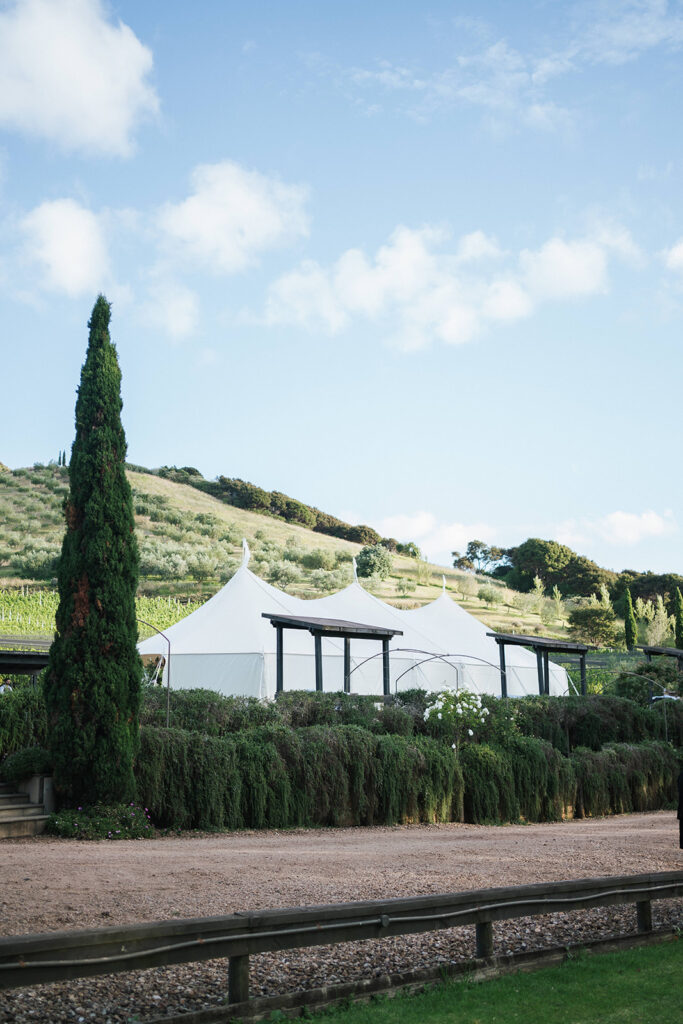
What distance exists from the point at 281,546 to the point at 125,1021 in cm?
5879

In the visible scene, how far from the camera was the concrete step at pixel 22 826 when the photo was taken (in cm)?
761

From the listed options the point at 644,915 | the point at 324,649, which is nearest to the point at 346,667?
the point at 324,649

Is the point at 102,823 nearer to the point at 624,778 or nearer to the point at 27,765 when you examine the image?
the point at 27,765

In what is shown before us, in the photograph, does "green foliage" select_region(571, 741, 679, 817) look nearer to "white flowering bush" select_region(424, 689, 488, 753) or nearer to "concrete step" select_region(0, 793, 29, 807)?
"white flowering bush" select_region(424, 689, 488, 753)

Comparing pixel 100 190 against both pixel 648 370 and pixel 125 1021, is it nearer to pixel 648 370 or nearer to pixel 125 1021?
pixel 648 370

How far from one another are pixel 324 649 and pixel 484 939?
1522cm

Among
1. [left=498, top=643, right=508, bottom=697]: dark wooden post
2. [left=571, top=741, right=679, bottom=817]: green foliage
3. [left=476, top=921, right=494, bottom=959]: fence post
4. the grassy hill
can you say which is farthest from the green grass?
the grassy hill

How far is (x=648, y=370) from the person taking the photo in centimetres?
2158

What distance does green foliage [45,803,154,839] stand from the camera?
25.5 feet

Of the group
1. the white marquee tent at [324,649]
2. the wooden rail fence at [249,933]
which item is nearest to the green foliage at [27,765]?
the wooden rail fence at [249,933]

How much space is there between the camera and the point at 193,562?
48125 mm

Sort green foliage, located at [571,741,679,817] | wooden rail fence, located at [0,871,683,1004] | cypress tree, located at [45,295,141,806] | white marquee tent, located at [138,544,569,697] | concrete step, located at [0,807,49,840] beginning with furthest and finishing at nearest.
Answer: white marquee tent, located at [138,544,569,697]
green foliage, located at [571,741,679,817]
cypress tree, located at [45,295,141,806]
concrete step, located at [0,807,49,840]
wooden rail fence, located at [0,871,683,1004]

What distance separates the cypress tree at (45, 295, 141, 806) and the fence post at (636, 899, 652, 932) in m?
5.20

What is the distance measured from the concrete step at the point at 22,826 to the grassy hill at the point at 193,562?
2678 centimetres
